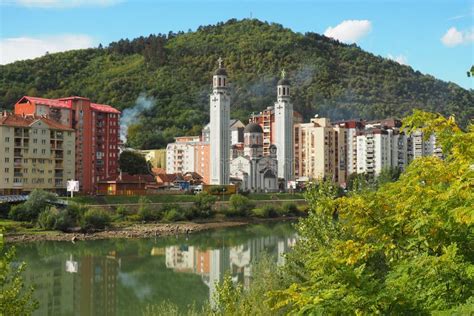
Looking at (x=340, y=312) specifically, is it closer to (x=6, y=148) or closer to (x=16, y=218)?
(x=16, y=218)

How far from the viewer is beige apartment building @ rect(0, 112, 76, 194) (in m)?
53.8

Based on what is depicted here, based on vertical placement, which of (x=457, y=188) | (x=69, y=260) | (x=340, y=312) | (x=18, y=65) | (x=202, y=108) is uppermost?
(x=18, y=65)

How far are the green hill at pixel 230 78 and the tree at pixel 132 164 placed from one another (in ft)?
92.7

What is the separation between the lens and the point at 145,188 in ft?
206

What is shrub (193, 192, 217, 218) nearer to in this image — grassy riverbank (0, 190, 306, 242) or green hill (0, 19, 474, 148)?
grassy riverbank (0, 190, 306, 242)

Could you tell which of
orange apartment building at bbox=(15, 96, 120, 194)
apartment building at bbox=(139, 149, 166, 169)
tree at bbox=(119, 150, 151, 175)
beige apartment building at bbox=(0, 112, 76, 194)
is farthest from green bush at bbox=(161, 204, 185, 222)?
apartment building at bbox=(139, 149, 166, 169)

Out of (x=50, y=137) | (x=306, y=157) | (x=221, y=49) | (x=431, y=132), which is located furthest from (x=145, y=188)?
(x=221, y=49)

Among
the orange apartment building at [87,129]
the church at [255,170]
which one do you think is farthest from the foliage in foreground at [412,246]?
the church at [255,170]

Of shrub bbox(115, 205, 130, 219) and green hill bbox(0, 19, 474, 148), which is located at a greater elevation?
green hill bbox(0, 19, 474, 148)

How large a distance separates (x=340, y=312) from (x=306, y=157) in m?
85.4

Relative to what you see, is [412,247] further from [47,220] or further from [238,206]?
[238,206]

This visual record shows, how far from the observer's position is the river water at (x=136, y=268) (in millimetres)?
25156

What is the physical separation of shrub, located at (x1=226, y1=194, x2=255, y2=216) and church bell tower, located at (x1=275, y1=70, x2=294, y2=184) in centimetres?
2002

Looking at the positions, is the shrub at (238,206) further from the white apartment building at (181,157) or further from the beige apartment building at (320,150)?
the beige apartment building at (320,150)
